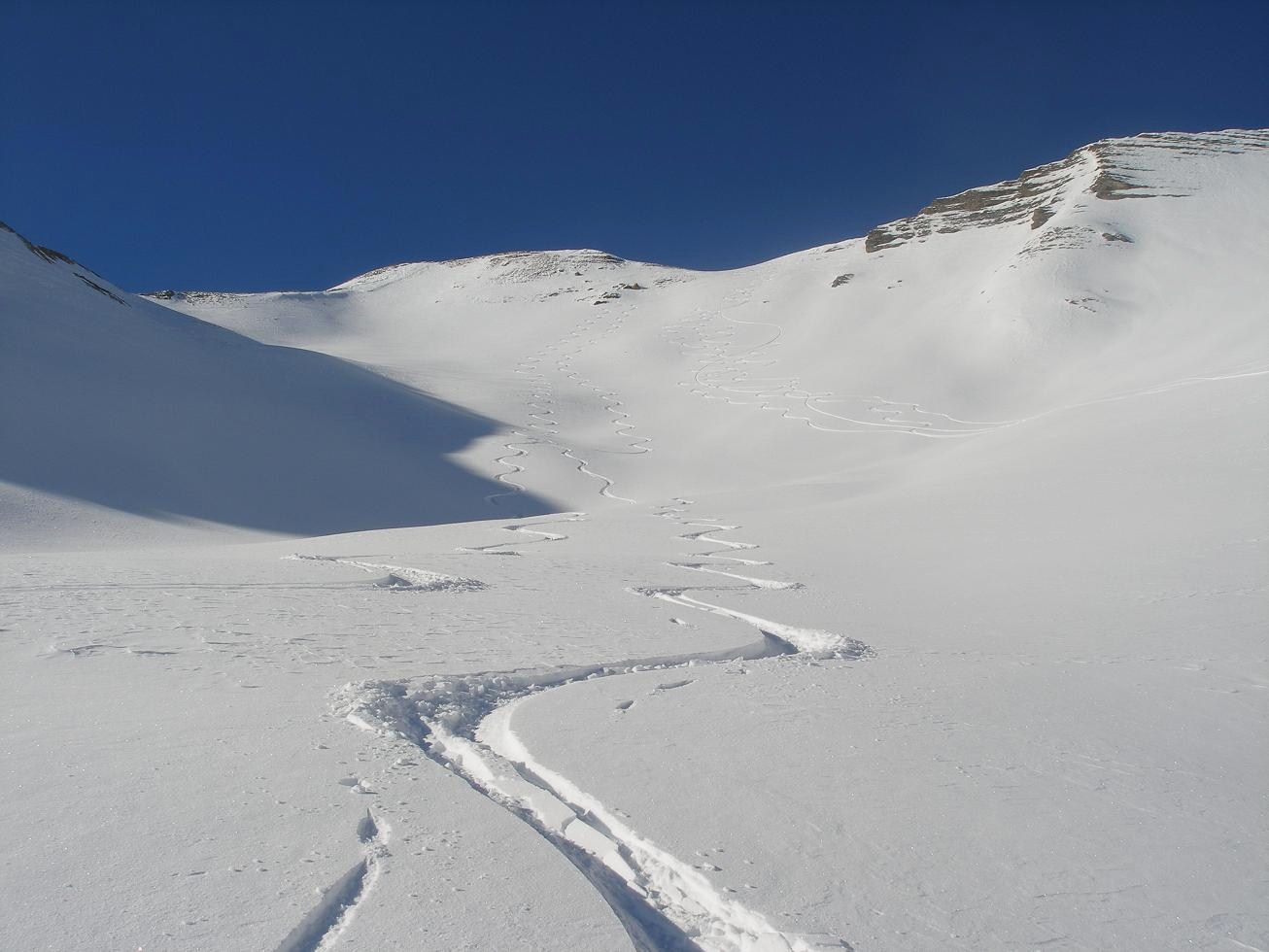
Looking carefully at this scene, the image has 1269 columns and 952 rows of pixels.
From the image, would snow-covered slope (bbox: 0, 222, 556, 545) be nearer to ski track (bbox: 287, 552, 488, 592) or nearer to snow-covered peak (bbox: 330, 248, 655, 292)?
ski track (bbox: 287, 552, 488, 592)

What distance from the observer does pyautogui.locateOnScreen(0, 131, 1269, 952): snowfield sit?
102 inches

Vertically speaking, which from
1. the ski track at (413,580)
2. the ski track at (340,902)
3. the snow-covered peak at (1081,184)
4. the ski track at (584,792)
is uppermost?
the snow-covered peak at (1081,184)

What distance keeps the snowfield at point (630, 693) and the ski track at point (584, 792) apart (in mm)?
17

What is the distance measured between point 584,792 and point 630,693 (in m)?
1.50

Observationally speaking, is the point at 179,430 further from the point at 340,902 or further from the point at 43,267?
the point at 340,902

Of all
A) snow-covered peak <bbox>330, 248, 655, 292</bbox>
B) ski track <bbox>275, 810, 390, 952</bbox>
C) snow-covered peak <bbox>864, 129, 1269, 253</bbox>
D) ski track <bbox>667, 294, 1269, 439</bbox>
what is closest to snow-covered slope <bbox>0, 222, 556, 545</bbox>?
ski track <bbox>667, 294, 1269, 439</bbox>

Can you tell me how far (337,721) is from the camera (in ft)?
13.5

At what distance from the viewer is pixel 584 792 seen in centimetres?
339

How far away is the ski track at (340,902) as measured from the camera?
7.63 feet

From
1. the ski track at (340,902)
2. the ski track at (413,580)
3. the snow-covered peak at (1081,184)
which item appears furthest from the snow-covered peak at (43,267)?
the snow-covered peak at (1081,184)

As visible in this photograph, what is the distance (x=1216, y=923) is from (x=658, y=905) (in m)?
1.71

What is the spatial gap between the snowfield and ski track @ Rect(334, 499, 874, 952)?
0.7 inches

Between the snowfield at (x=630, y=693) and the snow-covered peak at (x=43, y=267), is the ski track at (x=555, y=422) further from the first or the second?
the snow-covered peak at (x=43, y=267)

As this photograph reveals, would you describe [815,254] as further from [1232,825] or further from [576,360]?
[1232,825]
